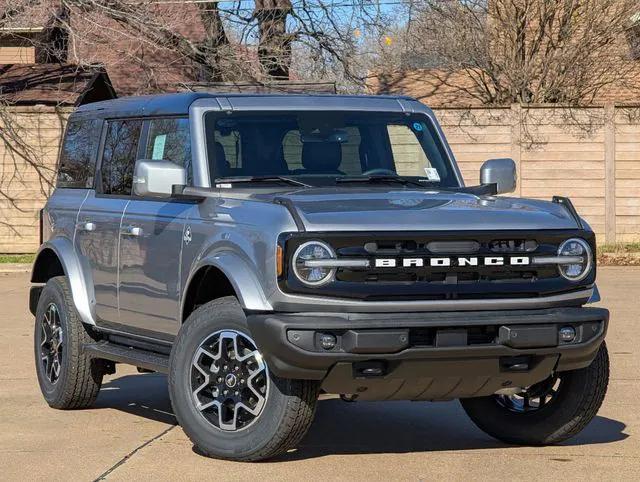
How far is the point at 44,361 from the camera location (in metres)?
9.26

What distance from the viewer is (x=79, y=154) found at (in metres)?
9.59

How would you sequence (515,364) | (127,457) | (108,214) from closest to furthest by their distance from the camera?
(515,364)
(127,457)
(108,214)

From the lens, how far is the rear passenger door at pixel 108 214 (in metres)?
8.56

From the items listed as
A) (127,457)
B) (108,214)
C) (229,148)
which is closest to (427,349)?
(127,457)

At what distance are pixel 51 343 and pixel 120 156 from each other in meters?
1.30

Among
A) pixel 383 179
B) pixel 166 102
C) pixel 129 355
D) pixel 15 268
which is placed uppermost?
pixel 166 102

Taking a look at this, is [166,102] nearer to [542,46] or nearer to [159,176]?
[159,176]

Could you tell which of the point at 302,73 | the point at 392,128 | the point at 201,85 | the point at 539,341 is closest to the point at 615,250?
the point at 201,85

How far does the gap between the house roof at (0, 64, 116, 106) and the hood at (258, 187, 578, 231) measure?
17112 millimetres

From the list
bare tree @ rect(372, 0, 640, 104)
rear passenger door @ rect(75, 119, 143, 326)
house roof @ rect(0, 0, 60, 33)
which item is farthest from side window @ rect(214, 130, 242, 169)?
bare tree @ rect(372, 0, 640, 104)

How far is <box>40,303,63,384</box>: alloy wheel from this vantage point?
9.12 metres

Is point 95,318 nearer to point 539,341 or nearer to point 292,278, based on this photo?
point 292,278

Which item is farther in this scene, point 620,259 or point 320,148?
point 620,259

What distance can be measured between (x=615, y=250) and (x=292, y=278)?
15.5 metres
